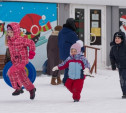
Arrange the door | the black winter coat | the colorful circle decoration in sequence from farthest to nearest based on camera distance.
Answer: the door, the colorful circle decoration, the black winter coat

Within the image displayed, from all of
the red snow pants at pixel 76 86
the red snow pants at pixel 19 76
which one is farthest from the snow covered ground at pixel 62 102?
the red snow pants at pixel 19 76

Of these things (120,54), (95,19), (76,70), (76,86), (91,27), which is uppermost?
(95,19)

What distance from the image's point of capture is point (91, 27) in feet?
47.5

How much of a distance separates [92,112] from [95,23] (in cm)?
937

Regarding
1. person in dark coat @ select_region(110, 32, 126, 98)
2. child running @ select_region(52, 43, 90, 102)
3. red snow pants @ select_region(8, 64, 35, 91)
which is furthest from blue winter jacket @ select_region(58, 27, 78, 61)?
red snow pants @ select_region(8, 64, 35, 91)

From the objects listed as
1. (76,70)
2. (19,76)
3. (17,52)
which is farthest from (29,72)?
(76,70)

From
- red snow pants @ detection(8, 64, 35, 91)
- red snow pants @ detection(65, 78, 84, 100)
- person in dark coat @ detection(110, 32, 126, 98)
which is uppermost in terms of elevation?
person in dark coat @ detection(110, 32, 126, 98)

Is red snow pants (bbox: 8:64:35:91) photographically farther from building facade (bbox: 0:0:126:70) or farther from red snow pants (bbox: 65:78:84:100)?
building facade (bbox: 0:0:126:70)

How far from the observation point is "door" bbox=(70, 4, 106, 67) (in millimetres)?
14273

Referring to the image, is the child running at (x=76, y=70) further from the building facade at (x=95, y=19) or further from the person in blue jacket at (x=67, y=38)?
the building facade at (x=95, y=19)

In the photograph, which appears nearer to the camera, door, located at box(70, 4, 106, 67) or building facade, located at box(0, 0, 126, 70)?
building facade, located at box(0, 0, 126, 70)

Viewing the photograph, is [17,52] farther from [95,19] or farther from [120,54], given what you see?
[95,19]

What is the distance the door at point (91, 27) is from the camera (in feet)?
46.8

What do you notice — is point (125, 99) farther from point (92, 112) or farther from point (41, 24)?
point (41, 24)
